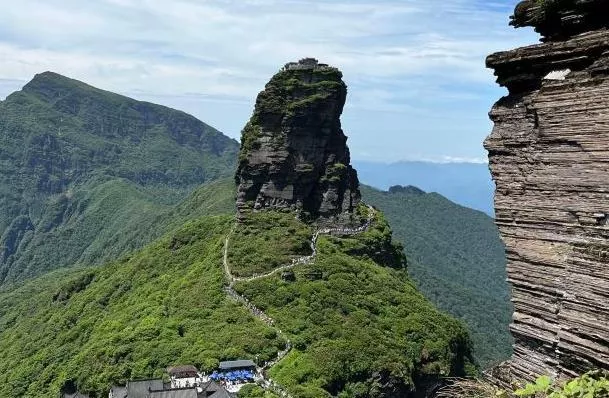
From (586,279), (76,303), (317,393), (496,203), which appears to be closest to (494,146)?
(496,203)

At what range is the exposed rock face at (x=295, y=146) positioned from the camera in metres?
69.8

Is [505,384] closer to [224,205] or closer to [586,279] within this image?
[586,279]

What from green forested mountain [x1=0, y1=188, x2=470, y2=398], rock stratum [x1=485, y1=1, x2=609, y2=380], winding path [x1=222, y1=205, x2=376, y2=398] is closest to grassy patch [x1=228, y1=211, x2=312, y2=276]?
green forested mountain [x1=0, y1=188, x2=470, y2=398]

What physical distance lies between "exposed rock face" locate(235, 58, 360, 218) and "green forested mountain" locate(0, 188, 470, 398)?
306 centimetres

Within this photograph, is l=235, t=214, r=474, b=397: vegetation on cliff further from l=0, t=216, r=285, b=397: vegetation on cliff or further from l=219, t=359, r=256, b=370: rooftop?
l=0, t=216, r=285, b=397: vegetation on cliff

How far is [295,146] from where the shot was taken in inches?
2763

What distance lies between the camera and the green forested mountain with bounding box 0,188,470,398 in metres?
48.4

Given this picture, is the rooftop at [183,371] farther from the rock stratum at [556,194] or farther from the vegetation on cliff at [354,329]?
the rock stratum at [556,194]

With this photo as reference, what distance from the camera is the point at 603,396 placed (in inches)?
397

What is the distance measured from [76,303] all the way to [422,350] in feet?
135

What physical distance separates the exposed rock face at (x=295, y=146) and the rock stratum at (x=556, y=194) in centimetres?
5650

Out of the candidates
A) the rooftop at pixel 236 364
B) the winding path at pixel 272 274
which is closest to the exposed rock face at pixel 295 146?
the winding path at pixel 272 274

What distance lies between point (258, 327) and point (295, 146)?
23791mm

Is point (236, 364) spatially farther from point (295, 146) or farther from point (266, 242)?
point (295, 146)
